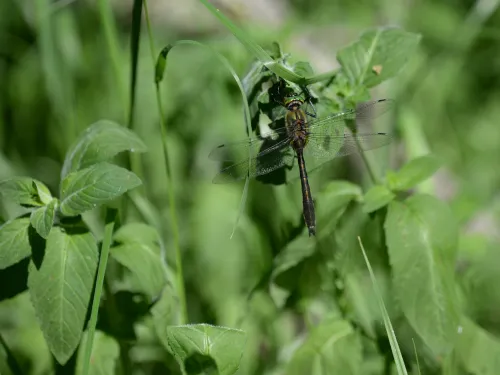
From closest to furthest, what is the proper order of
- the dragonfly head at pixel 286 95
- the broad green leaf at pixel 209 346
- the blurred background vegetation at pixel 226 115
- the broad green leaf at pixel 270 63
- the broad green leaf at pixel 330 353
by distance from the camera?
the broad green leaf at pixel 209 346 → the broad green leaf at pixel 270 63 → the dragonfly head at pixel 286 95 → the broad green leaf at pixel 330 353 → the blurred background vegetation at pixel 226 115

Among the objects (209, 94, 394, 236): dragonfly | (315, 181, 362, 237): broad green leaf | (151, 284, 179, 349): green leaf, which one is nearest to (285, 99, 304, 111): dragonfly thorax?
(209, 94, 394, 236): dragonfly

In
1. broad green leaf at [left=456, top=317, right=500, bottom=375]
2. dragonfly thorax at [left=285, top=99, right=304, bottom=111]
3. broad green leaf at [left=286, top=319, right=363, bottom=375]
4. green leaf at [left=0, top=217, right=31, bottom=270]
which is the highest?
dragonfly thorax at [left=285, top=99, right=304, bottom=111]

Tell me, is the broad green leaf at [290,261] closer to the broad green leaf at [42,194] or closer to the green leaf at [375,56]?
the green leaf at [375,56]

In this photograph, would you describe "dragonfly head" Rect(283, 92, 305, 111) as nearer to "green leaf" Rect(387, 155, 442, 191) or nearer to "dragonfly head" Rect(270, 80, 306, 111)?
"dragonfly head" Rect(270, 80, 306, 111)

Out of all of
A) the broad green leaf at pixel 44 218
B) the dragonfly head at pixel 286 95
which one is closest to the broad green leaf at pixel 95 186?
the broad green leaf at pixel 44 218

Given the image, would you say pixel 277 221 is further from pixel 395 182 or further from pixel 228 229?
pixel 395 182

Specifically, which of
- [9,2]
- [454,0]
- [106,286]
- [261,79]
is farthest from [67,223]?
[454,0]
